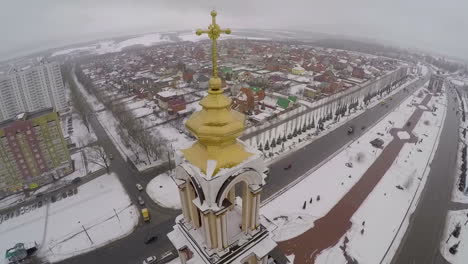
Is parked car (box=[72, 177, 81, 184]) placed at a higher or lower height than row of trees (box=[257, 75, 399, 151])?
lower

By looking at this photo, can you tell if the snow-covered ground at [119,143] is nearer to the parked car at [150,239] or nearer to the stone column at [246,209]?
the parked car at [150,239]

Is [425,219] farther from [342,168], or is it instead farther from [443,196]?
[342,168]

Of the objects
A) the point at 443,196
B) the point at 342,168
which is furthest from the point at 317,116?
the point at 443,196

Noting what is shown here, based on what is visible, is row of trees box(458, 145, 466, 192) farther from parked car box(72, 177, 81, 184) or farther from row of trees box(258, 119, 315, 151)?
parked car box(72, 177, 81, 184)

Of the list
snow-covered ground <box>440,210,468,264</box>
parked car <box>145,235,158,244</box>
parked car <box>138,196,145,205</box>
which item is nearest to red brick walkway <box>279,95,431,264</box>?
snow-covered ground <box>440,210,468,264</box>

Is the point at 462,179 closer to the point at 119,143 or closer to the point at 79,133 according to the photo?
the point at 119,143

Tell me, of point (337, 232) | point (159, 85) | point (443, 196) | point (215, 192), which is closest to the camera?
point (215, 192)
